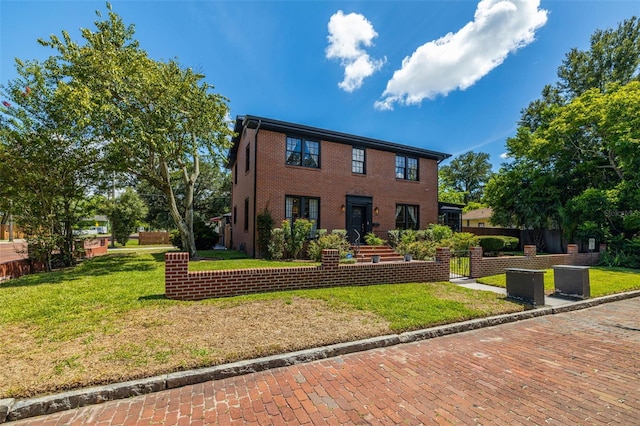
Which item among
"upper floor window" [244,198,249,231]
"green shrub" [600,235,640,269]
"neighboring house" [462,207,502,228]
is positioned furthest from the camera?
"neighboring house" [462,207,502,228]

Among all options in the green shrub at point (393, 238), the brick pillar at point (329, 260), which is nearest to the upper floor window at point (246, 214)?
the green shrub at point (393, 238)

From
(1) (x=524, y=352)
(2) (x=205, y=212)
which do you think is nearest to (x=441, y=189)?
(2) (x=205, y=212)

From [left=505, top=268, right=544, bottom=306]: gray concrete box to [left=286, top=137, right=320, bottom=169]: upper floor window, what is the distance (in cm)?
950

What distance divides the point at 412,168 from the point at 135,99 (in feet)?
46.1

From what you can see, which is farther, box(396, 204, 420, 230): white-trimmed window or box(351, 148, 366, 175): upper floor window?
box(396, 204, 420, 230): white-trimmed window

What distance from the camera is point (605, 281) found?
9.61 m

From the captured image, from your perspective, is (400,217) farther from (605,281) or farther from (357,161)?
(605,281)

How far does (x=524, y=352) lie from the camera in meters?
4.41

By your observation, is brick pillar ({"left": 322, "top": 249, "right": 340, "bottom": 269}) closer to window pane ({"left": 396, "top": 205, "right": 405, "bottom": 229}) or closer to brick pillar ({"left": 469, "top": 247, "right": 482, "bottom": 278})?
brick pillar ({"left": 469, "top": 247, "right": 482, "bottom": 278})

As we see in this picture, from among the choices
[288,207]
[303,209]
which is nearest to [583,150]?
[303,209]

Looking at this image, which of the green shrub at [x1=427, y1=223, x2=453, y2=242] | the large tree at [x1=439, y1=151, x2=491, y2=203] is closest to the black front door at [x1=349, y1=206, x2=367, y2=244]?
the green shrub at [x1=427, y1=223, x2=453, y2=242]

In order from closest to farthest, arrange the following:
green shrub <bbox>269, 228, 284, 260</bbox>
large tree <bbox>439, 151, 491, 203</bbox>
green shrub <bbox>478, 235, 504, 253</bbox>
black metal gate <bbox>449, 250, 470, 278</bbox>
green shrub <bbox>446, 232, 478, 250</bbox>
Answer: black metal gate <bbox>449, 250, 470, 278</bbox> < green shrub <bbox>269, 228, 284, 260</bbox> < green shrub <bbox>446, 232, 478, 250</bbox> < green shrub <bbox>478, 235, 504, 253</bbox> < large tree <bbox>439, 151, 491, 203</bbox>

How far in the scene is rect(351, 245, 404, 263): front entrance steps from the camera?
12.3 metres

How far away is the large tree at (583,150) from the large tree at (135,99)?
19530 mm
